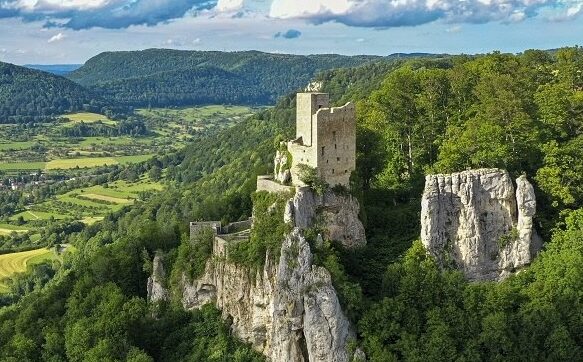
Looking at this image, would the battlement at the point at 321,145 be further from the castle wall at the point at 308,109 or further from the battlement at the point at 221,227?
the battlement at the point at 221,227

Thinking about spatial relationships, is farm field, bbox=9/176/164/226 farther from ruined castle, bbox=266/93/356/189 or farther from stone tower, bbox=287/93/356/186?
stone tower, bbox=287/93/356/186

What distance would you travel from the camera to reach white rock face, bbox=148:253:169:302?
152ft

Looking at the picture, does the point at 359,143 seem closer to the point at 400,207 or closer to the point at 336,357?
the point at 400,207

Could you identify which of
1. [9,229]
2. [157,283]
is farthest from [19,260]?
[157,283]

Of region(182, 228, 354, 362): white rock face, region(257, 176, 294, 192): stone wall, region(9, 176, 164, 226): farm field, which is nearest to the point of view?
region(182, 228, 354, 362): white rock face

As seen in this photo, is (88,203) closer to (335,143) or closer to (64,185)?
(64,185)

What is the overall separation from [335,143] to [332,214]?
13.9ft

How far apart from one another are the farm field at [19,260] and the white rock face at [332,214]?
56.7m

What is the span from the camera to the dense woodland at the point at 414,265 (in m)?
38.5

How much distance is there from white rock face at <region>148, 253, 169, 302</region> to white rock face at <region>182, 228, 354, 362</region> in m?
7.12

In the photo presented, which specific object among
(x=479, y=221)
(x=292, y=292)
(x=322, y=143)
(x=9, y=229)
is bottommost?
(x=9, y=229)

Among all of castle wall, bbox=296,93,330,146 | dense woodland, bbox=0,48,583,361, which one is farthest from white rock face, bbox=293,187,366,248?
castle wall, bbox=296,93,330,146

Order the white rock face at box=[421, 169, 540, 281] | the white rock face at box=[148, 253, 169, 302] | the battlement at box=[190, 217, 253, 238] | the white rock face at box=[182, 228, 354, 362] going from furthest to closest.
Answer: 1. the white rock face at box=[148, 253, 169, 302]
2. the battlement at box=[190, 217, 253, 238]
3. the white rock face at box=[421, 169, 540, 281]
4. the white rock face at box=[182, 228, 354, 362]

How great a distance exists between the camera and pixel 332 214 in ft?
137
